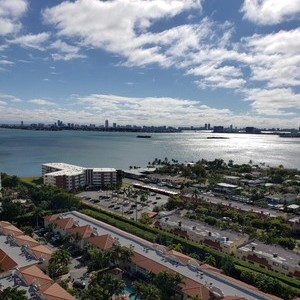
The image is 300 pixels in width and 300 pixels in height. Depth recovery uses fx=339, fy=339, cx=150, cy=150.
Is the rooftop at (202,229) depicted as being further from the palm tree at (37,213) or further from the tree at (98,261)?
the palm tree at (37,213)

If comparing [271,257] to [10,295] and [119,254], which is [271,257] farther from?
[10,295]

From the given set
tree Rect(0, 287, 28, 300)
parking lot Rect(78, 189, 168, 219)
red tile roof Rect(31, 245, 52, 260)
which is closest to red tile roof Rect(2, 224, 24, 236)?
red tile roof Rect(31, 245, 52, 260)

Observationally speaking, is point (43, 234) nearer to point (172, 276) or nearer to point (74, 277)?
point (74, 277)

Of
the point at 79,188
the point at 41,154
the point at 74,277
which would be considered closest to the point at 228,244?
the point at 74,277

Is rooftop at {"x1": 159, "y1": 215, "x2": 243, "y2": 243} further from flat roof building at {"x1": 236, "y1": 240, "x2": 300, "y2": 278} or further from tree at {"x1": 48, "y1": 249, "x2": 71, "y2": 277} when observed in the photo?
tree at {"x1": 48, "y1": 249, "x2": 71, "y2": 277}

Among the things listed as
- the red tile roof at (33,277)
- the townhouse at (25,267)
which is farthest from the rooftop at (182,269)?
the red tile roof at (33,277)

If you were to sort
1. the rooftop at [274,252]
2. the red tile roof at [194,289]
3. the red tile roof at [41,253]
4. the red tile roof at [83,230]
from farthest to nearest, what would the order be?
the red tile roof at [83,230], the rooftop at [274,252], the red tile roof at [41,253], the red tile roof at [194,289]
